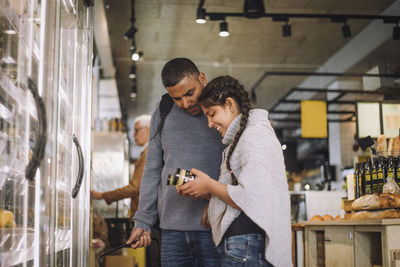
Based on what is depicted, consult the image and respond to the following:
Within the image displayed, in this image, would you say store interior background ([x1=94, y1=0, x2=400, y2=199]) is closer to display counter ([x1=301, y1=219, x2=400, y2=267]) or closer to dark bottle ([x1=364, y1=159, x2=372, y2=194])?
dark bottle ([x1=364, y1=159, x2=372, y2=194])

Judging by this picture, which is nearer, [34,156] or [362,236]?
[34,156]

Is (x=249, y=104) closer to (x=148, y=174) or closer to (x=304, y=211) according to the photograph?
(x=148, y=174)

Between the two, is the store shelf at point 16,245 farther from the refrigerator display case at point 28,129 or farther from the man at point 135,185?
the man at point 135,185

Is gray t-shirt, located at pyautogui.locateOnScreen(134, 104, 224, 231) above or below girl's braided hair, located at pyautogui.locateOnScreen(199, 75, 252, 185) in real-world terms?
below

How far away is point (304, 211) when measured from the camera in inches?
240

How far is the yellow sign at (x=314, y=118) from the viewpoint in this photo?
816 cm

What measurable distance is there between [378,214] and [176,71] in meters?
1.38

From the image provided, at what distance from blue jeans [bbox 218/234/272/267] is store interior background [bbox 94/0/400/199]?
4.99 meters

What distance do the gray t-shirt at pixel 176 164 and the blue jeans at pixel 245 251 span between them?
1.12 feet

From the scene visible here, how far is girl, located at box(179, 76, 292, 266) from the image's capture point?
1.73 meters

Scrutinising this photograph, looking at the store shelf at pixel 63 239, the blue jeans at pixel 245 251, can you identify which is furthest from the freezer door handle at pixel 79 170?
the blue jeans at pixel 245 251

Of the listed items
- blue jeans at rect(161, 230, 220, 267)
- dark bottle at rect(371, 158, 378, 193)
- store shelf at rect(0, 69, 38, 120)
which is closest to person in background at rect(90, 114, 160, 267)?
blue jeans at rect(161, 230, 220, 267)

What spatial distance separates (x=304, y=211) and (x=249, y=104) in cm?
444

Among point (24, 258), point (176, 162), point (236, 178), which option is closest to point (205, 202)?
point (176, 162)
